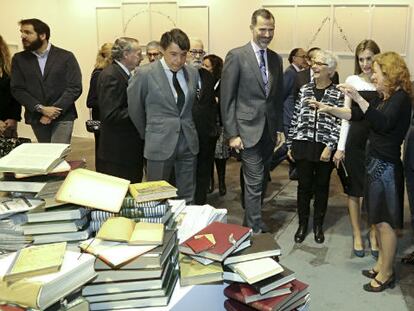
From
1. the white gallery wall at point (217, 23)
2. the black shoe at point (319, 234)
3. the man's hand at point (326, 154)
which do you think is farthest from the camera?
the white gallery wall at point (217, 23)

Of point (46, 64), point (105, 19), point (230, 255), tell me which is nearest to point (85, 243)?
point (230, 255)

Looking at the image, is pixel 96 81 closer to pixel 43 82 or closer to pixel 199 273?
pixel 43 82

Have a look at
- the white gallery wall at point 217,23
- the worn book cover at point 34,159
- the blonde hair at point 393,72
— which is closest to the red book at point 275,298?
the worn book cover at point 34,159

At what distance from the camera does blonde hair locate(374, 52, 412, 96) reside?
Result: 2.76 m

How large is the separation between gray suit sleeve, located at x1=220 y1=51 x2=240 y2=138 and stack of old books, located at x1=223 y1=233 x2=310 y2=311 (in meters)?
1.80

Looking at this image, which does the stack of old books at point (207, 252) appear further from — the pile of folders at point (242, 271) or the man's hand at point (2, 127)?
the man's hand at point (2, 127)

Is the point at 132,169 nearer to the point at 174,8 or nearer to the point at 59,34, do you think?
the point at 174,8

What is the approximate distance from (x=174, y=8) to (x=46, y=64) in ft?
11.7

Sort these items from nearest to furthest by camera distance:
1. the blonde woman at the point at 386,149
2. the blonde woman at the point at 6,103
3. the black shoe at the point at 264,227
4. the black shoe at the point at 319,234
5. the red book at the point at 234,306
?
the red book at the point at 234,306 < the blonde woman at the point at 386,149 < the black shoe at the point at 319,234 < the black shoe at the point at 264,227 < the blonde woman at the point at 6,103

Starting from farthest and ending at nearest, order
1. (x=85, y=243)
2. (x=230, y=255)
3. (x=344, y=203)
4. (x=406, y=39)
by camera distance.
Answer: (x=406, y=39), (x=344, y=203), (x=230, y=255), (x=85, y=243)

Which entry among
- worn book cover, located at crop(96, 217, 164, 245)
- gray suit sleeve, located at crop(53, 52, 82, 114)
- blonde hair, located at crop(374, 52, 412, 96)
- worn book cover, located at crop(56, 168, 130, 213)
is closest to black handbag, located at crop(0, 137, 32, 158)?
gray suit sleeve, located at crop(53, 52, 82, 114)

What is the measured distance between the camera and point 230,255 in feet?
5.78

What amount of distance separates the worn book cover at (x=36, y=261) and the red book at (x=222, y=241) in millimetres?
472

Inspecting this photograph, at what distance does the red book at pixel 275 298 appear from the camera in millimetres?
1658
